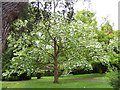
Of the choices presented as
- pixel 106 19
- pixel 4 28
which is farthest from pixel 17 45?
pixel 4 28

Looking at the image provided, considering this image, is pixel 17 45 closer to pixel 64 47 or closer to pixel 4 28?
pixel 64 47

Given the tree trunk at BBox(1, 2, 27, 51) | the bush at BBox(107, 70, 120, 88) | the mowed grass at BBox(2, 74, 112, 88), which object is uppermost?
the tree trunk at BBox(1, 2, 27, 51)

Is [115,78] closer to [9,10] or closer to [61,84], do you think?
[61,84]

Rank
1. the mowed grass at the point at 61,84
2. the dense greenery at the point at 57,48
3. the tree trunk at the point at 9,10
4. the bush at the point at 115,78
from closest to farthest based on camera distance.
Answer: the tree trunk at the point at 9,10, the bush at the point at 115,78, the mowed grass at the point at 61,84, the dense greenery at the point at 57,48

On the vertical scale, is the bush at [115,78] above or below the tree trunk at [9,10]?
below

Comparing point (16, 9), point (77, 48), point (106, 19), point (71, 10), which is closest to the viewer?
point (16, 9)

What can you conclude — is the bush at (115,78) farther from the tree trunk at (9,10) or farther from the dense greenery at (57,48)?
the tree trunk at (9,10)

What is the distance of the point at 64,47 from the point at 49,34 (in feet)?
1.65

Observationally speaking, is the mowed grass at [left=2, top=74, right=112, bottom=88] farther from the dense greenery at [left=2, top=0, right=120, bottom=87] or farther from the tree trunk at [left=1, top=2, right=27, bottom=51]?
the tree trunk at [left=1, top=2, right=27, bottom=51]

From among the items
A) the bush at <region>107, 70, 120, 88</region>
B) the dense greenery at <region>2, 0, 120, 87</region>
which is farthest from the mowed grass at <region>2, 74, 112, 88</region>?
the bush at <region>107, 70, 120, 88</region>

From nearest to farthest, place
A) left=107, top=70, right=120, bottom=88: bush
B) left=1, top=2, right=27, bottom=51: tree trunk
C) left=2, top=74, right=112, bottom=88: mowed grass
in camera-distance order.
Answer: left=1, top=2, right=27, bottom=51: tree trunk
left=107, top=70, right=120, bottom=88: bush
left=2, top=74, right=112, bottom=88: mowed grass

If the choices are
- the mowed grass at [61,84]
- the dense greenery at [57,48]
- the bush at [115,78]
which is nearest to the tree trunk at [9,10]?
the bush at [115,78]

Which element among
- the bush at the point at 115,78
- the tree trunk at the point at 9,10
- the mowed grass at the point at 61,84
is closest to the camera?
the tree trunk at the point at 9,10

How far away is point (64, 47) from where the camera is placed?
630 cm
